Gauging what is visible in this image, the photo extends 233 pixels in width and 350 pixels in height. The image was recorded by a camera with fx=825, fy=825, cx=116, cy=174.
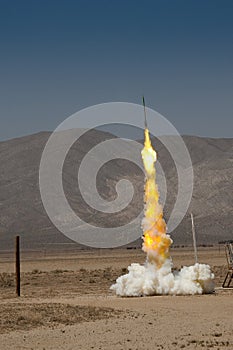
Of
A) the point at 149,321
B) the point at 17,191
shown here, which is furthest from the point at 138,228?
the point at 149,321

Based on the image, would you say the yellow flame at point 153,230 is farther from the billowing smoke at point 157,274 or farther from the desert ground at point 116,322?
the desert ground at point 116,322

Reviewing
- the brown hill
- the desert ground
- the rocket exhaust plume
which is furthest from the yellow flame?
the brown hill

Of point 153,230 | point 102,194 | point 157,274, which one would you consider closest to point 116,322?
point 157,274

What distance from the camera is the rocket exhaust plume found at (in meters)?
29.2

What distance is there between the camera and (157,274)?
29.5 metres

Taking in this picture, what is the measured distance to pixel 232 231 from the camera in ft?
397

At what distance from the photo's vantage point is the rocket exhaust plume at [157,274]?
29.2 m

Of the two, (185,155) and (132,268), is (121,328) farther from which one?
(185,155)

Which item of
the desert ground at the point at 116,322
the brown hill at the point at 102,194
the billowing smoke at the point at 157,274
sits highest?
the brown hill at the point at 102,194

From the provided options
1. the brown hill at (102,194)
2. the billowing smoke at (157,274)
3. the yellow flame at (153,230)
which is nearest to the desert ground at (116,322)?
the billowing smoke at (157,274)

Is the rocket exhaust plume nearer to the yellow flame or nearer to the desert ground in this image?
the yellow flame

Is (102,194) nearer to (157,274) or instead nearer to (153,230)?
(153,230)

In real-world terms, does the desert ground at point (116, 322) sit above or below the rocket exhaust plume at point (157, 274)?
below

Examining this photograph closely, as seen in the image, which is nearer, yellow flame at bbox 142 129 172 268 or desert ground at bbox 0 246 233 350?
desert ground at bbox 0 246 233 350
